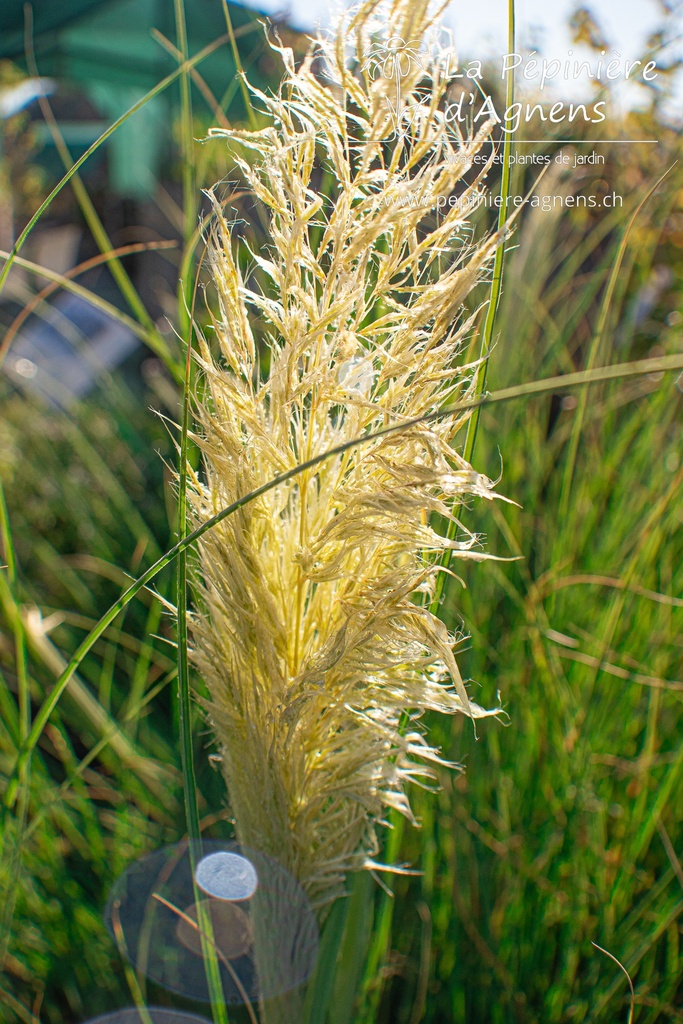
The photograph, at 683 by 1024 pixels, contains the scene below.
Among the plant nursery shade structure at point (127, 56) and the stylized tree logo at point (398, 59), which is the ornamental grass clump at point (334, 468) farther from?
the plant nursery shade structure at point (127, 56)

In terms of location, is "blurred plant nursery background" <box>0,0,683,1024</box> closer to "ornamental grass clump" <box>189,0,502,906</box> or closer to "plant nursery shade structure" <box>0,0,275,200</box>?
"ornamental grass clump" <box>189,0,502,906</box>

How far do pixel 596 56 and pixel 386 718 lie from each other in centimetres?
68

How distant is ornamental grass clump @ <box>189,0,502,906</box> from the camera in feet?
1.10

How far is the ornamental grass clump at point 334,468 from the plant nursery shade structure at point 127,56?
213 cm

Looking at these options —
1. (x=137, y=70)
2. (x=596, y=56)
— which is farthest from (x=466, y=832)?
(x=137, y=70)

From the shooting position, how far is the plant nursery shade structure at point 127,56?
2439 millimetres

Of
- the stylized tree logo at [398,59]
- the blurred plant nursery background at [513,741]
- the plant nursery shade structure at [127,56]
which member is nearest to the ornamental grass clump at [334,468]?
the stylized tree logo at [398,59]

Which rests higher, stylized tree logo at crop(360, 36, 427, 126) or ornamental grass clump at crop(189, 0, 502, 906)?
stylized tree logo at crop(360, 36, 427, 126)

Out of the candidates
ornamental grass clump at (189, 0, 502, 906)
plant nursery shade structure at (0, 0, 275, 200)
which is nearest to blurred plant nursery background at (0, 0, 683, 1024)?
ornamental grass clump at (189, 0, 502, 906)

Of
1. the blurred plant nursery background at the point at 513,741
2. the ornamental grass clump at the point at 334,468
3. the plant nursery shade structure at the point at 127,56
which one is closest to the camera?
the ornamental grass clump at the point at 334,468

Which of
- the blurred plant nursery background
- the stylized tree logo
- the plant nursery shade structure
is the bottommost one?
the blurred plant nursery background

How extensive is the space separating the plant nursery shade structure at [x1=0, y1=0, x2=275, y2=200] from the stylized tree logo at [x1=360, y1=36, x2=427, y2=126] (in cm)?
209

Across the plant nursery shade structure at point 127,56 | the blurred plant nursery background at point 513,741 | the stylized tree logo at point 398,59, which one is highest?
the plant nursery shade structure at point 127,56

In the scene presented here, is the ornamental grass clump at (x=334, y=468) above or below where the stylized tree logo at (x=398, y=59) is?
below
